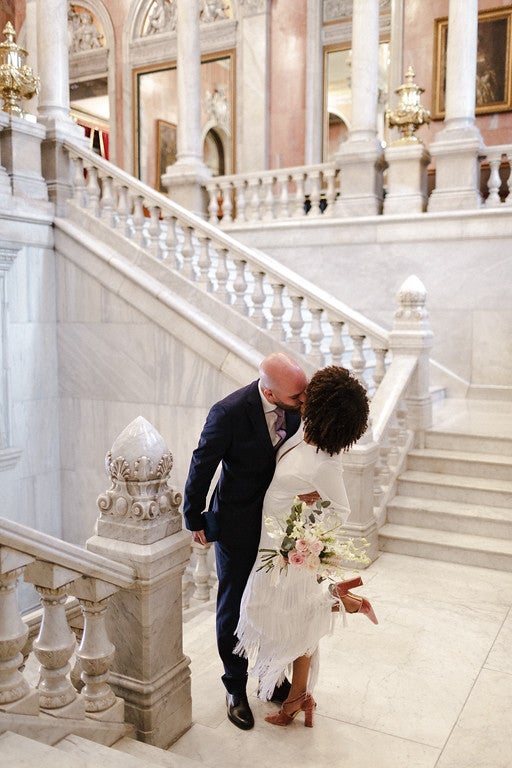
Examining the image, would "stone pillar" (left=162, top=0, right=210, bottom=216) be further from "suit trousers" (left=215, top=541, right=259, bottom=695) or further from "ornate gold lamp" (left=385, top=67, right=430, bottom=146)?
"suit trousers" (left=215, top=541, right=259, bottom=695)

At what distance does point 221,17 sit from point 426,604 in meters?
12.9

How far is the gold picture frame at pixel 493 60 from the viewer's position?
458 inches

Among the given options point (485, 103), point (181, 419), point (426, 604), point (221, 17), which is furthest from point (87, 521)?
point (221, 17)

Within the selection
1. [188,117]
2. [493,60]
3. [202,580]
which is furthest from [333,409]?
[493,60]

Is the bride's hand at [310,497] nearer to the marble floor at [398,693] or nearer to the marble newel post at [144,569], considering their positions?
the marble newel post at [144,569]

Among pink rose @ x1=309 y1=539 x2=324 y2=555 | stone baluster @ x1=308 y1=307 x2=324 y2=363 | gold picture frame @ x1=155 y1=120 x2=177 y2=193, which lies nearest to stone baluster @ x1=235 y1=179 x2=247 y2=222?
stone baluster @ x1=308 y1=307 x2=324 y2=363

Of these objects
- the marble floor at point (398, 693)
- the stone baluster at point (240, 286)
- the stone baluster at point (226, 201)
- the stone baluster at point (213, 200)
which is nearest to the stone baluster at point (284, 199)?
the stone baluster at point (226, 201)

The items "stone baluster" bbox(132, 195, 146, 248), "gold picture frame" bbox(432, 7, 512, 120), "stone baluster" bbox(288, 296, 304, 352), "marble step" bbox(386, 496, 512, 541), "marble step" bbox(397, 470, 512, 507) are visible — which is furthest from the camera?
"gold picture frame" bbox(432, 7, 512, 120)

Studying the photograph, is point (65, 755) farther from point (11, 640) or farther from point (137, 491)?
point (137, 491)

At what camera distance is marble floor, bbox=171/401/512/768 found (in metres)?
3.13

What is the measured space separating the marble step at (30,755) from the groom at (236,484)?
3.20ft

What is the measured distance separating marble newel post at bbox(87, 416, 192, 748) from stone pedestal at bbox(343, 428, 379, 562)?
8.58 ft

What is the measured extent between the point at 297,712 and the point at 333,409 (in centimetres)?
148

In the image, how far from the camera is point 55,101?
8.98 m
